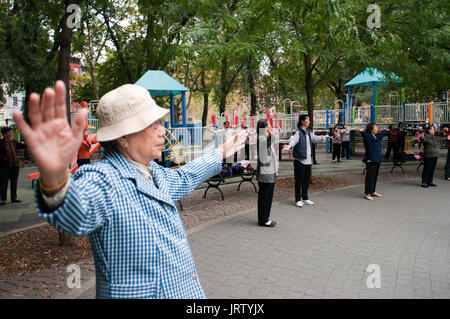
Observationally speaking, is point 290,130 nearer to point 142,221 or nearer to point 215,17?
point 215,17

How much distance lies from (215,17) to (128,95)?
993 cm

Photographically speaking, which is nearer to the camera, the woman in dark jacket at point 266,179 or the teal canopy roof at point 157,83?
the woman in dark jacket at point 266,179

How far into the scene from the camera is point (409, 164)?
18094 millimetres

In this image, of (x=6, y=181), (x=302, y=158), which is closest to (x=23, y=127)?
(x=302, y=158)

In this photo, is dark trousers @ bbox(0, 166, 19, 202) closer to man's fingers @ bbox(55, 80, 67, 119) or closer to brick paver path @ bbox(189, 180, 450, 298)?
brick paver path @ bbox(189, 180, 450, 298)

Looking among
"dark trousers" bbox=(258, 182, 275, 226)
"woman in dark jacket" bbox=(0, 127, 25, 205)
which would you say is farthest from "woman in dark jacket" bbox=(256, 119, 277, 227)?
"woman in dark jacket" bbox=(0, 127, 25, 205)

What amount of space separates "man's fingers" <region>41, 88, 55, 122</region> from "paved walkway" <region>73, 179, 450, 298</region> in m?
3.53

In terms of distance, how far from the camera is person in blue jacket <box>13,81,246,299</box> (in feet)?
4.78

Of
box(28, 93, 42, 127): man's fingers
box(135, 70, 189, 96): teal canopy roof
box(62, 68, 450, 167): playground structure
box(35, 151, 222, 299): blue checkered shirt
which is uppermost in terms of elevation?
box(135, 70, 189, 96): teal canopy roof

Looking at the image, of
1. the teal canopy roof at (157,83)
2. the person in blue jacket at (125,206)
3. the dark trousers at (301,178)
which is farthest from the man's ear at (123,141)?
the teal canopy roof at (157,83)

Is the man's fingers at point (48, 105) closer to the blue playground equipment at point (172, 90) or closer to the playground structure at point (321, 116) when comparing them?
the playground structure at point (321, 116)

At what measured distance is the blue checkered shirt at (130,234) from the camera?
1.69 metres

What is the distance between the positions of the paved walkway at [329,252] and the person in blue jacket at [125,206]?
9.09ft
